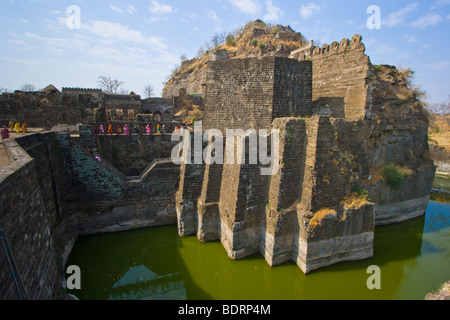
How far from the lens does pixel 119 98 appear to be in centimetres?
1941

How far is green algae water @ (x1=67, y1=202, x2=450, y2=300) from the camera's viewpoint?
6465 mm

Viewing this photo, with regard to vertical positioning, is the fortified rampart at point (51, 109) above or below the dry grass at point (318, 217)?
above

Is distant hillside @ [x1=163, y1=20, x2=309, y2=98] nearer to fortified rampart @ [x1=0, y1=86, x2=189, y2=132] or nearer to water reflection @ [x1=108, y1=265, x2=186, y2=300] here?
fortified rampart @ [x1=0, y1=86, x2=189, y2=132]

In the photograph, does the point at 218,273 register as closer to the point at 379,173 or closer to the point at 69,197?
the point at 69,197

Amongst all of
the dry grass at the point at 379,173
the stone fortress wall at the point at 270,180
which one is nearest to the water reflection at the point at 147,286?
the stone fortress wall at the point at 270,180

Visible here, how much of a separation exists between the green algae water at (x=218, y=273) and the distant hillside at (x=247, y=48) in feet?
69.2

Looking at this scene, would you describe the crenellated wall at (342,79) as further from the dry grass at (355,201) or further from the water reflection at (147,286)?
the water reflection at (147,286)

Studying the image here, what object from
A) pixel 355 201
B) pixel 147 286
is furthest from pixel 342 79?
pixel 147 286

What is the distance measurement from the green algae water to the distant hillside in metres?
21.1

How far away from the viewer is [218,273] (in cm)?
712

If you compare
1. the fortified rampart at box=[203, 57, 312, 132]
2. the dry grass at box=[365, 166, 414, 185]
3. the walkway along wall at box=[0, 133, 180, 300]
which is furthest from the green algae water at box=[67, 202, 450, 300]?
the fortified rampart at box=[203, 57, 312, 132]

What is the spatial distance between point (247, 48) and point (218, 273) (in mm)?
32560

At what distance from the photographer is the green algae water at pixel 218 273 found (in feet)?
21.2
